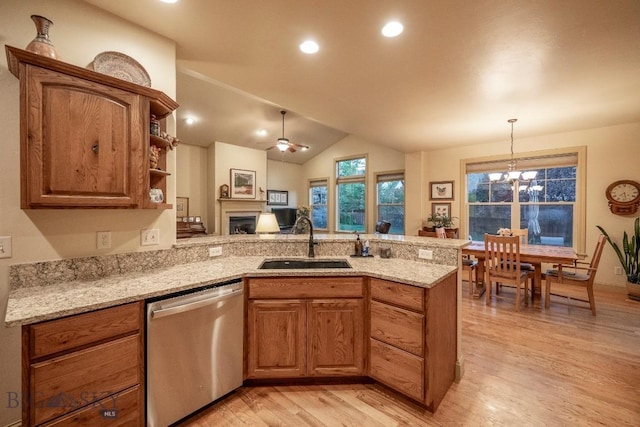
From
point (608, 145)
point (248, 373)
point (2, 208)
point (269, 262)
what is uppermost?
point (608, 145)

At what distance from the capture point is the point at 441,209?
5770mm

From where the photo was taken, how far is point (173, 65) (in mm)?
2125

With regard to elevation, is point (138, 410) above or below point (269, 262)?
below

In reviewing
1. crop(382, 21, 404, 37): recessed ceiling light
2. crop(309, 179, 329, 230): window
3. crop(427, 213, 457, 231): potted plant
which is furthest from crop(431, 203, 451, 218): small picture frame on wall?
crop(382, 21, 404, 37): recessed ceiling light

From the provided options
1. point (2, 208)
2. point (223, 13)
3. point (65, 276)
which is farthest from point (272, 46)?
point (65, 276)

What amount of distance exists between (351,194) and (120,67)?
6.18m

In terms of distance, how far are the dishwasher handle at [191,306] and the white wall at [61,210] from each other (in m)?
0.74

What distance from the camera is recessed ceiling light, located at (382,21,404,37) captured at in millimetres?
1867

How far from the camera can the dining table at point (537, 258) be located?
3.15 metres

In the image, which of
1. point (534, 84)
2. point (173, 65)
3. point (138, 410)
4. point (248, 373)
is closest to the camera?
point (138, 410)

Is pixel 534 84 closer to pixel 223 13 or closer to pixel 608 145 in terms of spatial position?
pixel 608 145

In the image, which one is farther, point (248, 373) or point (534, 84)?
point (534, 84)

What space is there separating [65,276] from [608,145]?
668 cm

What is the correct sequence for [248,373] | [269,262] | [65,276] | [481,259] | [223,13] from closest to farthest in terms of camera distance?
[65,276] → [223,13] → [248,373] → [269,262] → [481,259]
